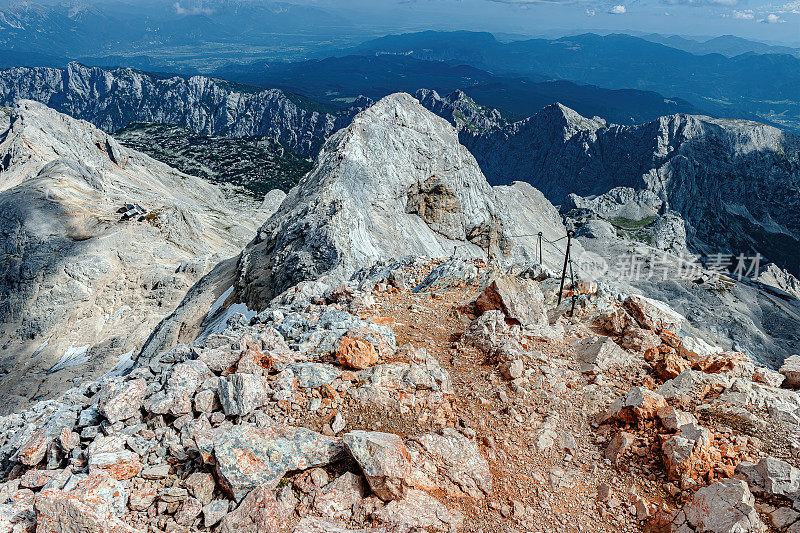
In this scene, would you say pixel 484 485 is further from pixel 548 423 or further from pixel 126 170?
pixel 126 170

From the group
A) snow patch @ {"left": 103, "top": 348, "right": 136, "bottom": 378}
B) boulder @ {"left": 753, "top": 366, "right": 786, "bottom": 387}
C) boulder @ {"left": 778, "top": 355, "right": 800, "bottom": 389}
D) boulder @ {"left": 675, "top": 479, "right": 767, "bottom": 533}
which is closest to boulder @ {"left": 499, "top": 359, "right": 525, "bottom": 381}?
boulder @ {"left": 675, "top": 479, "right": 767, "bottom": 533}

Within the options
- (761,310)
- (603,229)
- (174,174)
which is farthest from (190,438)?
(603,229)

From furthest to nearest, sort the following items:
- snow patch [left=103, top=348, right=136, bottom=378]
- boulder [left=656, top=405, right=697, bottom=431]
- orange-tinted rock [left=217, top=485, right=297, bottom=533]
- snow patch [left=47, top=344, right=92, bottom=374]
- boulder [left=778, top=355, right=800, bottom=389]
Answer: snow patch [left=47, top=344, right=92, bottom=374] → snow patch [left=103, top=348, right=136, bottom=378] → boulder [left=778, top=355, right=800, bottom=389] → boulder [left=656, top=405, right=697, bottom=431] → orange-tinted rock [left=217, top=485, right=297, bottom=533]

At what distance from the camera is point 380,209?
2055 inches

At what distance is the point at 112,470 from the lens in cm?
1052

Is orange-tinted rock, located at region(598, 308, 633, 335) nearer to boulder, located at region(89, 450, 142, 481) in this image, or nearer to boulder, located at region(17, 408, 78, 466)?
boulder, located at region(89, 450, 142, 481)

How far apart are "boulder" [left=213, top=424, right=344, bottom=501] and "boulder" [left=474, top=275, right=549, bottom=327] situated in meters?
10.0

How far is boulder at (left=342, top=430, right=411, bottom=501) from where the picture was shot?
33.3 feet

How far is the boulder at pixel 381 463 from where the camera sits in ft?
33.3

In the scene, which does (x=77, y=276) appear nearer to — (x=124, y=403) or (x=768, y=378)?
(x=124, y=403)

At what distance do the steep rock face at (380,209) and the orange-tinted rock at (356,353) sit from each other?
Result: 16523mm

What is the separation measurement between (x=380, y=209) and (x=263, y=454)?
4301 cm

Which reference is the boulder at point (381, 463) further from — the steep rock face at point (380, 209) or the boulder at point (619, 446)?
the steep rock face at point (380, 209)

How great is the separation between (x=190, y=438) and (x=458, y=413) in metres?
7.53
